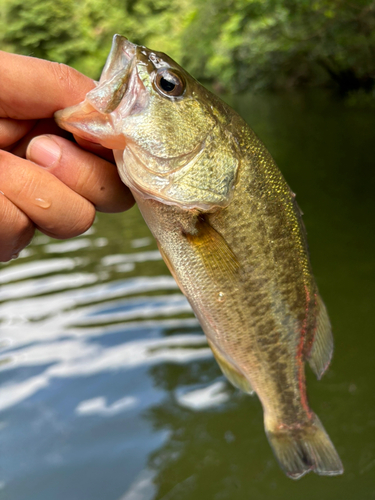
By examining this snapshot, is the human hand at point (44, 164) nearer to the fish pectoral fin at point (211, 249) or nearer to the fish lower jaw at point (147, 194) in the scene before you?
the fish lower jaw at point (147, 194)

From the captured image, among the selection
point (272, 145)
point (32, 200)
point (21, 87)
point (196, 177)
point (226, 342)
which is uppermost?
point (21, 87)

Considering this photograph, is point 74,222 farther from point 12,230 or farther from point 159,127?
point 159,127

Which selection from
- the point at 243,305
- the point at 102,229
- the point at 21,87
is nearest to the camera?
the point at 21,87

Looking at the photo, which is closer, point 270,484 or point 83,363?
point 270,484

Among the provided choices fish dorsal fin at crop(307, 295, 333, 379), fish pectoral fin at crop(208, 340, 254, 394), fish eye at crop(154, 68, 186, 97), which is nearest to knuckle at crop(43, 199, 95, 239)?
fish eye at crop(154, 68, 186, 97)

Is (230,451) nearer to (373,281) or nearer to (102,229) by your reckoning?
(373,281)

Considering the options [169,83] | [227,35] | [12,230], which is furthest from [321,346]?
[227,35]

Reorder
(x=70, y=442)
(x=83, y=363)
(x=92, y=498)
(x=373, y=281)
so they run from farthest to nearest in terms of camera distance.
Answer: (x=373, y=281)
(x=83, y=363)
(x=70, y=442)
(x=92, y=498)

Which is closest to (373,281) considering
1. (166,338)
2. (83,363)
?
(166,338)

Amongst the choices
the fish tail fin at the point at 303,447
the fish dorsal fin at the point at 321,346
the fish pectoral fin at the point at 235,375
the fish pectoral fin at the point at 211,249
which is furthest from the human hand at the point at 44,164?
the fish tail fin at the point at 303,447
